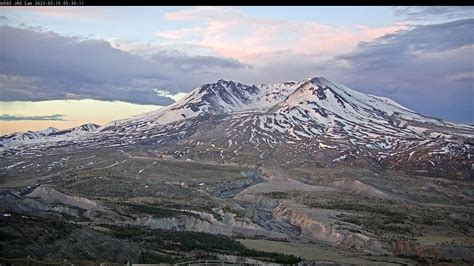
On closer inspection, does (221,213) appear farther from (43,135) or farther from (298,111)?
(298,111)

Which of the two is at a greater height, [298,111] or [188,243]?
[298,111]

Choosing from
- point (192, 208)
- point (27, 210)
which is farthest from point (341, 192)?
point (27, 210)

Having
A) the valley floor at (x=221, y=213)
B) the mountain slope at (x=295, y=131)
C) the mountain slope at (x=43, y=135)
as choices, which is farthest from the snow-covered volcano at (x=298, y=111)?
the valley floor at (x=221, y=213)

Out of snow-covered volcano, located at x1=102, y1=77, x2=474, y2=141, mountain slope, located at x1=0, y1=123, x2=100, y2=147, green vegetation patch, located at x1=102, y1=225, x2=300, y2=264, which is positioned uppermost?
snow-covered volcano, located at x1=102, y1=77, x2=474, y2=141

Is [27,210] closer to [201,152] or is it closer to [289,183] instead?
[289,183]

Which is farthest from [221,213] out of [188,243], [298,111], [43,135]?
[298,111]

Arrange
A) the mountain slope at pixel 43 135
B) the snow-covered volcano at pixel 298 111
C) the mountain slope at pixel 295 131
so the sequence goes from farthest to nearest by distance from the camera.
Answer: the snow-covered volcano at pixel 298 111, the mountain slope at pixel 295 131, the mountain slope at pixel 43 135

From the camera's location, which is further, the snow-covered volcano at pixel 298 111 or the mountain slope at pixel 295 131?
the snow-covered volcano at pixel 298 111

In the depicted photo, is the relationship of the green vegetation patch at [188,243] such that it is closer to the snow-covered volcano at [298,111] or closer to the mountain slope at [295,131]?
the mountain slope at [295,131]

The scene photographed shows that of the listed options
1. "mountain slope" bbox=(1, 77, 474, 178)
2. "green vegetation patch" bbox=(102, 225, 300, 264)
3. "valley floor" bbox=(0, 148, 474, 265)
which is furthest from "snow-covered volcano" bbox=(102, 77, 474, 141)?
"green vegetation patch" bbox=(102, 225, 300, 264)

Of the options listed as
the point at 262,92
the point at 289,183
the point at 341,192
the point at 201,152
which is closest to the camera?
the point at 341,192

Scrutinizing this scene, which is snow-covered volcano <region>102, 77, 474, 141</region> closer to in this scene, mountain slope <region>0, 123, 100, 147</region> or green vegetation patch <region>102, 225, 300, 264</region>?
mountain slope <region>0, 123, 100, 147</region>
